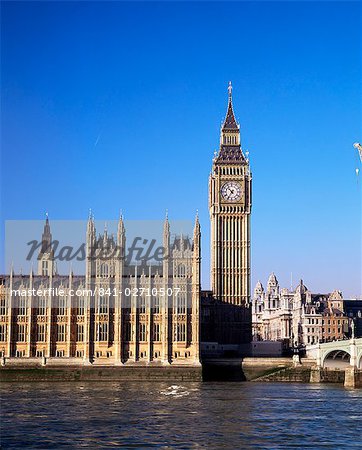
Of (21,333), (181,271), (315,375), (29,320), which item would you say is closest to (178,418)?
(315,375)

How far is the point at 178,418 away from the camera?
60.2m

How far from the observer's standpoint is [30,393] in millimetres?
83875

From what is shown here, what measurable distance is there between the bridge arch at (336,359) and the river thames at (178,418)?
85.4 ft

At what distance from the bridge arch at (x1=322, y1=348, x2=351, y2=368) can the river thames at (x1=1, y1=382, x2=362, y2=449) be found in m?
26.0

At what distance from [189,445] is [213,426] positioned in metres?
8.68

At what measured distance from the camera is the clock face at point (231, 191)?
13388cm

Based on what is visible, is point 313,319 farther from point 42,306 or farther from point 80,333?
point 42,306

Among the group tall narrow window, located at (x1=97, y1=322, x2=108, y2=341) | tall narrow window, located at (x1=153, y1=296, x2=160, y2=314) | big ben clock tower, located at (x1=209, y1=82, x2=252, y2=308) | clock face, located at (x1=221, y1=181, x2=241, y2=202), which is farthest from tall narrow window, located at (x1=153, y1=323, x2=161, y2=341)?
clock face, located at (x1=221, y1=181, x2=241, y2=202)

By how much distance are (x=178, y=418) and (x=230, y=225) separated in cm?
7452

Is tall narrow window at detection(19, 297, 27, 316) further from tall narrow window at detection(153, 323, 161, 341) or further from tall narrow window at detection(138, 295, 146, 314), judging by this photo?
tall narrow window at detection(153, 323, 161, 341)

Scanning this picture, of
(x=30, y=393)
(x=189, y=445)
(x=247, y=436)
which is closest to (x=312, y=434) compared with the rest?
(x=247, y=436)

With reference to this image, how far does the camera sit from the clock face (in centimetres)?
13388

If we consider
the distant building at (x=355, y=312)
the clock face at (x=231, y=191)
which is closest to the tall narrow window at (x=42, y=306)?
the clock face at (x=231, y=191)

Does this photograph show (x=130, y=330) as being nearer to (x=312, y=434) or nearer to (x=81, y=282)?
(x=81, y=282)
